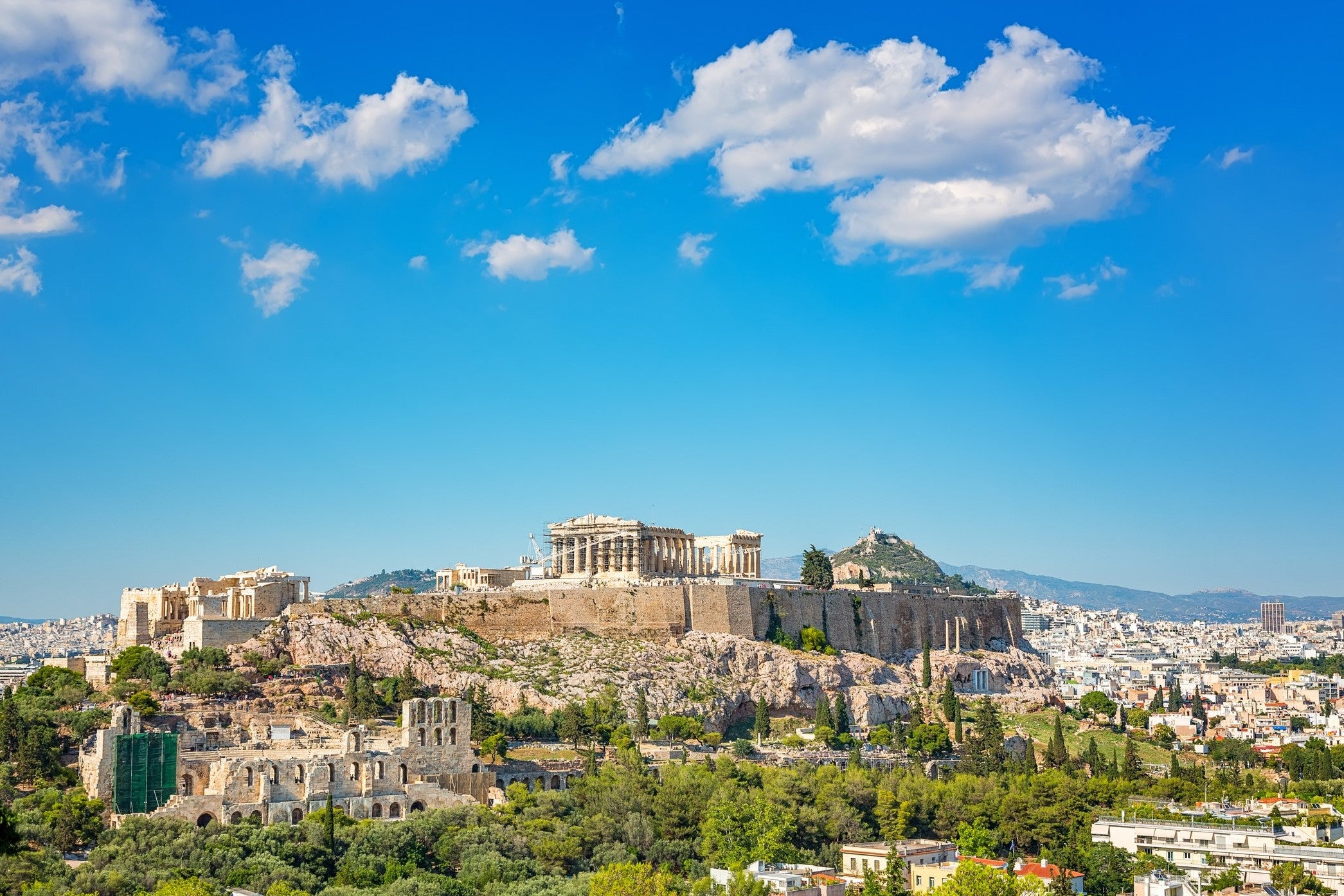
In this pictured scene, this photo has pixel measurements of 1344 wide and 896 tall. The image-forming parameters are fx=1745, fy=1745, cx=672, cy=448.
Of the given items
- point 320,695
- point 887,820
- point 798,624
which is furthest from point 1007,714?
point 320,695

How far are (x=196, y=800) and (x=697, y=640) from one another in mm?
34410

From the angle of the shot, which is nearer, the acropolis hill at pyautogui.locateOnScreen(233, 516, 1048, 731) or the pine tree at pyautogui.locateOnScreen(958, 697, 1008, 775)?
the pine tree at pyautogui.locateOnScreen(958, 697, 1008, 775)

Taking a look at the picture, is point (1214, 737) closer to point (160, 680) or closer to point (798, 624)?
point (798, 624)

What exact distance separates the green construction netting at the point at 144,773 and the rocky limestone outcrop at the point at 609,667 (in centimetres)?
1797

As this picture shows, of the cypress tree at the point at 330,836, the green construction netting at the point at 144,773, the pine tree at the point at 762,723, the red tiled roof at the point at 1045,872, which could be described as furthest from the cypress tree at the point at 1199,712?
the green construction netting at the point at 144,773

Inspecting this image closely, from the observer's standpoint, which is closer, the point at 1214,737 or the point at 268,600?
the point at 268,600

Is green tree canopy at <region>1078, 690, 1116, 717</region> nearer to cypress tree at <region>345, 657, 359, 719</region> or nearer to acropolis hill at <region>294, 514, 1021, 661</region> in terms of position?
acropolis hill at <region>294, 514, 1021, 661</region>

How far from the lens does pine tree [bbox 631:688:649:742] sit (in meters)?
67.6

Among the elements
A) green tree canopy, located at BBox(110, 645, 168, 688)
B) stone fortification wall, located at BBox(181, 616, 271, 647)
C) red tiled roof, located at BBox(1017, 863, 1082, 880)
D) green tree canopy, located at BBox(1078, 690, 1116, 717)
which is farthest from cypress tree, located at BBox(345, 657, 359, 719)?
green tree canopy, located at BBox(1078, 690, 1116, 717)

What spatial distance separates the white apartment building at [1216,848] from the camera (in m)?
51.6

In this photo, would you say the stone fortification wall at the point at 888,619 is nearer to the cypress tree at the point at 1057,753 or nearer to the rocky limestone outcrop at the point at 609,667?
the rocky limestone outcrop at the point at 609,667

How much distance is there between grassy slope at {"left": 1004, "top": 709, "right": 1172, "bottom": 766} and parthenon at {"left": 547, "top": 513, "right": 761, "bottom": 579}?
17.2 m

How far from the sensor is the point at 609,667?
75.6m

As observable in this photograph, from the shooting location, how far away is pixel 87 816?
47281 mm
